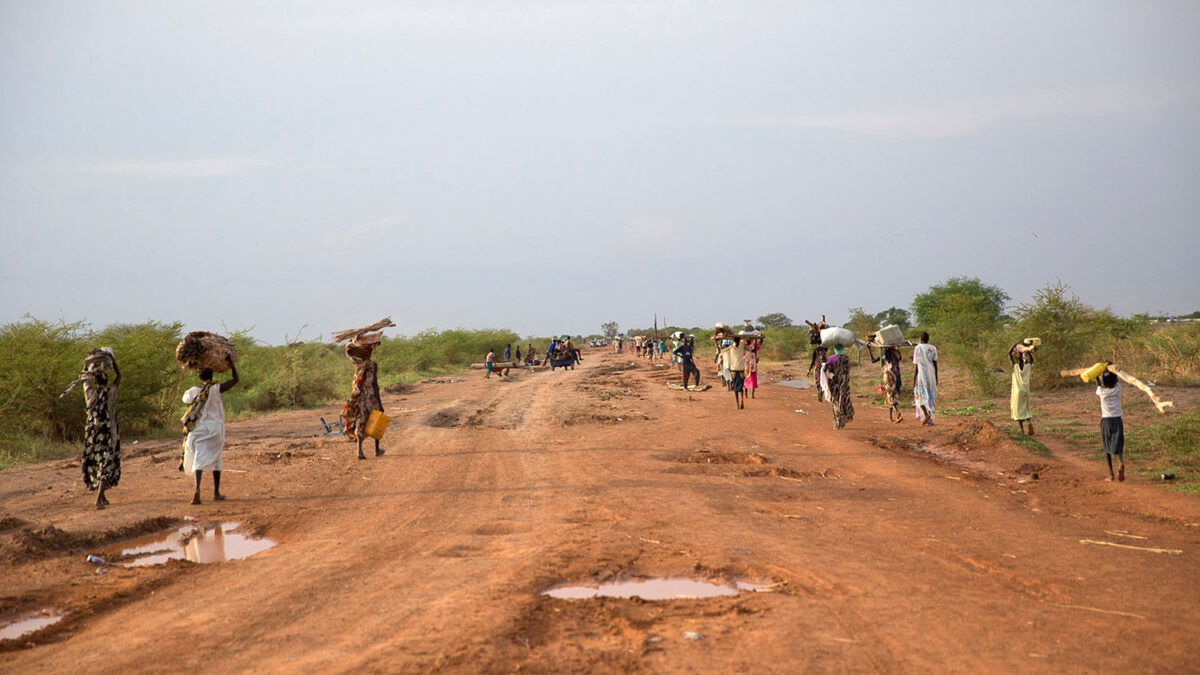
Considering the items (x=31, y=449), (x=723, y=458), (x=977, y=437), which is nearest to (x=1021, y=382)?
(x=977, y=437)

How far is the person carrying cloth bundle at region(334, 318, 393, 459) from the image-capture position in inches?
480

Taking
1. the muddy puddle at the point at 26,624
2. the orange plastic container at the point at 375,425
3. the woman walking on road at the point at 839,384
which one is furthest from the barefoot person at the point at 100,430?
the woman walking on road at the point at 839,384

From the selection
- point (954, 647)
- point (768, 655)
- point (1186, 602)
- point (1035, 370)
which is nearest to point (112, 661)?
point (768, 655)

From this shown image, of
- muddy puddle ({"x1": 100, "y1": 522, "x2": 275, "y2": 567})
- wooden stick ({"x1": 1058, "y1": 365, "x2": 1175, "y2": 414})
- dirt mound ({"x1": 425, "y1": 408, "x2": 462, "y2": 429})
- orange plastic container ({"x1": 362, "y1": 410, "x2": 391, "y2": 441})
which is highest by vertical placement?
wooden stick ({"x1": 1058, "y1": 365, "x2": 1175, "y2": 414})

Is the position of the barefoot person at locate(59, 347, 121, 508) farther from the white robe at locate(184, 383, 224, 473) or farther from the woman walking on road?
the woman walking on road

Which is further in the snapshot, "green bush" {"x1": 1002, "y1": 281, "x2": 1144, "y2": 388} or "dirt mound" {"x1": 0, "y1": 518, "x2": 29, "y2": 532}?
"green bush" {"x1": 1002, "y1": 281, "x2": 1144, "y2": 388}

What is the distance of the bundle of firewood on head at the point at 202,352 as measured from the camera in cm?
991

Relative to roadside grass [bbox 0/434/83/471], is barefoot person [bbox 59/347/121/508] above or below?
above

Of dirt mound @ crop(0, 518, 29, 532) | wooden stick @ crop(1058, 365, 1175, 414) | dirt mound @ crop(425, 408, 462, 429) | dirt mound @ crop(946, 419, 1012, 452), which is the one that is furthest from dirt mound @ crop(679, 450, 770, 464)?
dirt mound @ crop(0, 518, 29, 532)

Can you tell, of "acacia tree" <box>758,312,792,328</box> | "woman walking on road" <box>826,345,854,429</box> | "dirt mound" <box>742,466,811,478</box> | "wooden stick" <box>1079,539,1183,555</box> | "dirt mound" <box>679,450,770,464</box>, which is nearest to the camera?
"wooden stick" <box>1079,539,1183,555</box>

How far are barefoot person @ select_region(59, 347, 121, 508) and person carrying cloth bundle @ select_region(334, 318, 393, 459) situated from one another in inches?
132

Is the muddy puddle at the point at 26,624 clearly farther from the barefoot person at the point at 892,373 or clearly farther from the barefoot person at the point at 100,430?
the barefoot person at the point at 892,373

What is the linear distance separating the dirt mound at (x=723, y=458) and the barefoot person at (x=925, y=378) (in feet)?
15.6

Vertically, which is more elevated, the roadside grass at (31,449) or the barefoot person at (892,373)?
the barefoot person at (892,373)
